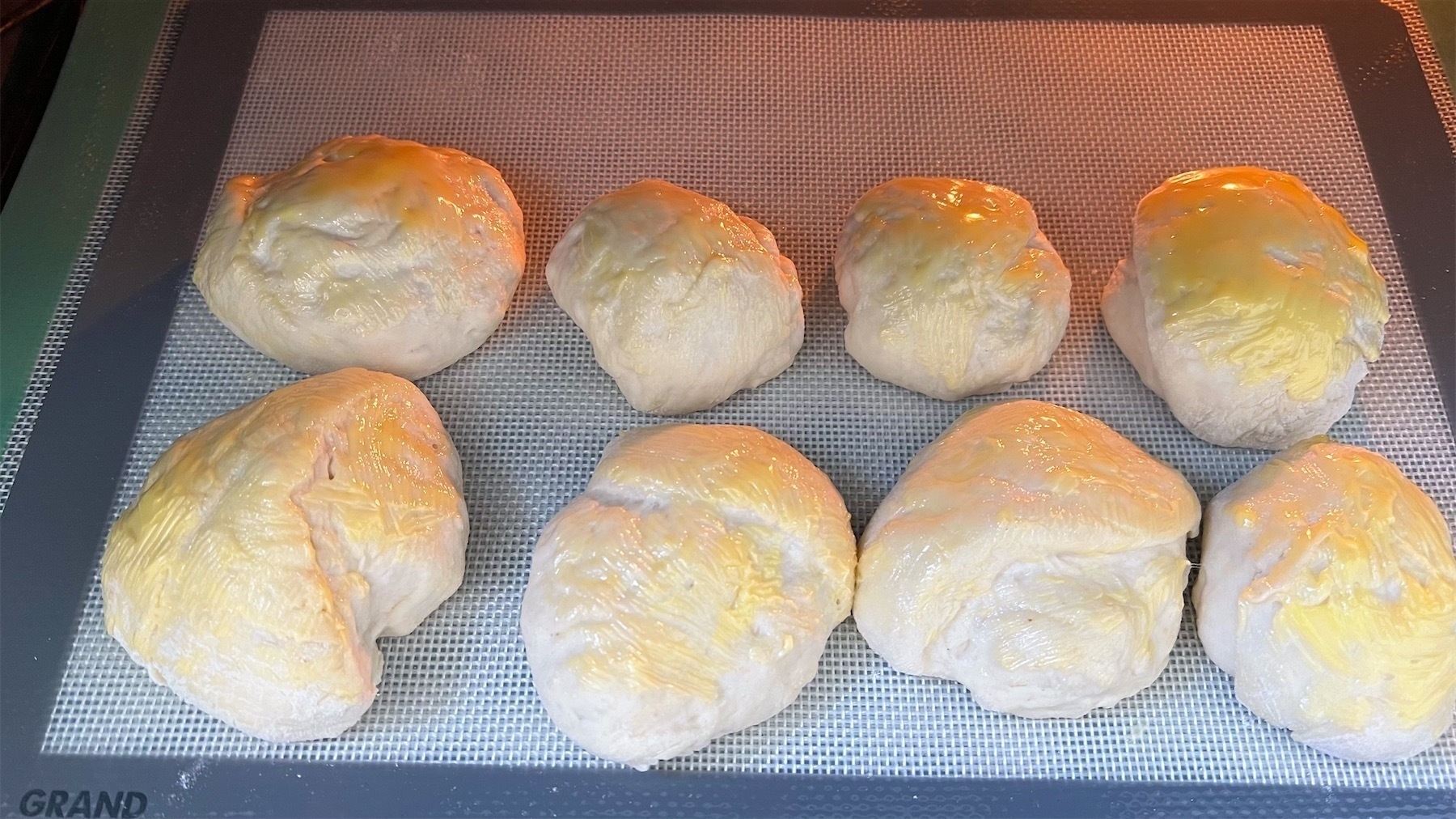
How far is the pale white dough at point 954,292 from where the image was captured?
1.97 meters

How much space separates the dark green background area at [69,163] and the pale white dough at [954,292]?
1445mm

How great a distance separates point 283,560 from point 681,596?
66 centimetres

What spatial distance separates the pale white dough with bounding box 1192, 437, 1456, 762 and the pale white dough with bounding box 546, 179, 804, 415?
0.96 m

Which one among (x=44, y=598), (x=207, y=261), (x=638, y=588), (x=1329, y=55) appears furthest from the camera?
(x=1329, y=55)

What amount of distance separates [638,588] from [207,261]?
1149 millimetres

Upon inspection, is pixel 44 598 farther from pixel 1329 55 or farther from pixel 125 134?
pixel 1329 55

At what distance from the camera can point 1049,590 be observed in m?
1.75

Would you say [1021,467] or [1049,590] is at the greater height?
[1021,467]

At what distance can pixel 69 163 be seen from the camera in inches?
93.2

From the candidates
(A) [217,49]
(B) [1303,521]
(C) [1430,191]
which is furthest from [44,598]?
(C) [1430,191]

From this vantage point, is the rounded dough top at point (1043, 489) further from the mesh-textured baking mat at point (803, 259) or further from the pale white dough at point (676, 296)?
the pale white dough at point (676, 296)

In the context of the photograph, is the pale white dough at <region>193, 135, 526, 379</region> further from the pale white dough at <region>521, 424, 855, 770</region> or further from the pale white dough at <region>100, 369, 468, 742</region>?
the pale white dough at <region>521, 424, 855, 770</region>

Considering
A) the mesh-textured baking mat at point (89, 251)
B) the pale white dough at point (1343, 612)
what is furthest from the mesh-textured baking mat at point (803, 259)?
the mesh-textured baking mat at point (89, 251)

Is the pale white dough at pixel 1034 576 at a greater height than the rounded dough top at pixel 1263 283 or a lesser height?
lesser
